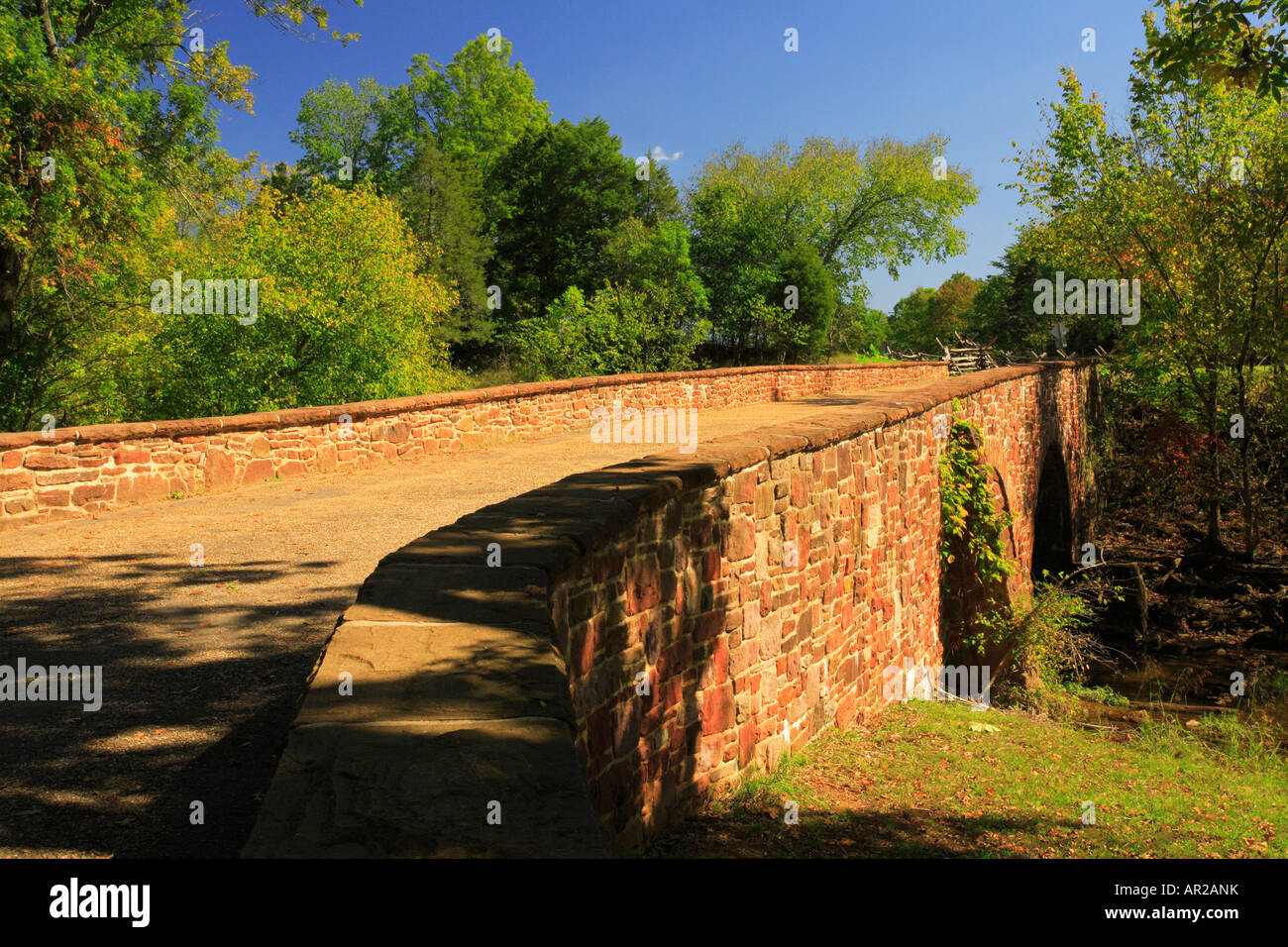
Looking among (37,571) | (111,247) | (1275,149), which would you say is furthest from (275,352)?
(1275,149)

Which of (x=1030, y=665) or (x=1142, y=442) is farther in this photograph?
(x=1142, y=442)

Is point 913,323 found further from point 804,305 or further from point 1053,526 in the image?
point 1053,526

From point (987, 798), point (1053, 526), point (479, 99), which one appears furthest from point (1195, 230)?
point (479, 99)

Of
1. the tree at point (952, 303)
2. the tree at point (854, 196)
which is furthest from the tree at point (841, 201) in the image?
the tree at point (952, 303)

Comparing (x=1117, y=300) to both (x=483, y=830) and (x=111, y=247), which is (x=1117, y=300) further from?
(x=483, y=830)

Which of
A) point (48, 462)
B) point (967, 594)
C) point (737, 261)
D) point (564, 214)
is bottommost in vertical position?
point (967, 594)

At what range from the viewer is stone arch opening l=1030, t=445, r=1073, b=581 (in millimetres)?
18906

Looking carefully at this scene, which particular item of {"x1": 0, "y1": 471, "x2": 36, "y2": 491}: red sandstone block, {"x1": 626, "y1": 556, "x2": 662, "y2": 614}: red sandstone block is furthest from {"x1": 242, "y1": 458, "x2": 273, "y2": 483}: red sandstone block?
{"x1": 626, "y1": 556, "x2": 662, "y2": 614}: red sandstone block

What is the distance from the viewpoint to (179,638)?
15.7ft

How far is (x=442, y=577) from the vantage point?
3.15m

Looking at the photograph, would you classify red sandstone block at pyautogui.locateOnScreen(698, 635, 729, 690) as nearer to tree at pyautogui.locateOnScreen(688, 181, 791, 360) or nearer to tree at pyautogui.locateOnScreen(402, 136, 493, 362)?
tree at pyautogui.locateOnScreen(402, 136, 493, 362)

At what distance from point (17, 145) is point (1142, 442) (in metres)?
24.1

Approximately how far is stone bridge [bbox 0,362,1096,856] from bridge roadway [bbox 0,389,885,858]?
0.7 inches

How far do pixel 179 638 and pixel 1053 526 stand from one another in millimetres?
18286
